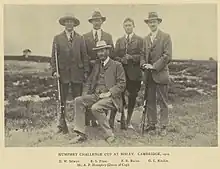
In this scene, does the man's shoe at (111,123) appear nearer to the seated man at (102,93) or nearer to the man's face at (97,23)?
the seated man at (102,93)

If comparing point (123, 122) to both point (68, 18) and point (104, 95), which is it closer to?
point (104, 95)

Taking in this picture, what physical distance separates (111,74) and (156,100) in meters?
0.07

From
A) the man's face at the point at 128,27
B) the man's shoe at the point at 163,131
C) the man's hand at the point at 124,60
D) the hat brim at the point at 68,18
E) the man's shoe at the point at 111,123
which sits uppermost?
the hat brim at the point at 68,18

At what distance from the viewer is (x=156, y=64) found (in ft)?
1.45

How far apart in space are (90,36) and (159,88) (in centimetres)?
11

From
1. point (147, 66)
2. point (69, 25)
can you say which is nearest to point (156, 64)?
point (147, 66)

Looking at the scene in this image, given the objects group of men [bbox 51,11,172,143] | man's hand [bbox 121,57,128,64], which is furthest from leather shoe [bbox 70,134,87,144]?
man's hand [bbox 121,57,128,64]

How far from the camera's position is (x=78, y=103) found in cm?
44

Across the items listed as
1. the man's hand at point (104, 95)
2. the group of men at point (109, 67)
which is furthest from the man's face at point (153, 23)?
the man's hand at point (104, 95)

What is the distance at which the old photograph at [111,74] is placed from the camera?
0.44m

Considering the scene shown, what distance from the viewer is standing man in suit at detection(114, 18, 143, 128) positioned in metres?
0.44
